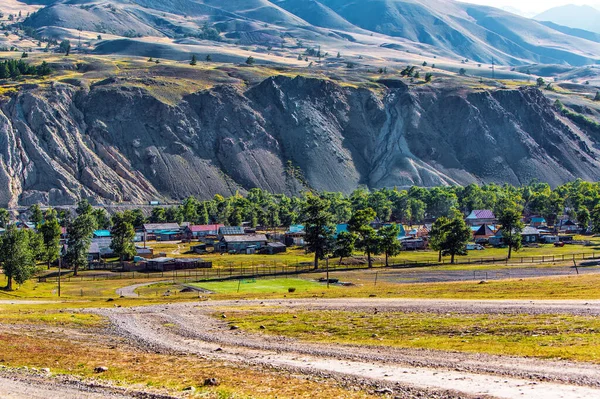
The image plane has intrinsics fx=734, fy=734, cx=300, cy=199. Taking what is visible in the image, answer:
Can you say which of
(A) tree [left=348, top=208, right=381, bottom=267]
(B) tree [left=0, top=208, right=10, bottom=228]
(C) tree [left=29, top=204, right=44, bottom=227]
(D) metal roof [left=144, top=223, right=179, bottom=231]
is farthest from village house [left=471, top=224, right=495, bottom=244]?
(B) tree [left=0, top=208, right=10, bottom=228]

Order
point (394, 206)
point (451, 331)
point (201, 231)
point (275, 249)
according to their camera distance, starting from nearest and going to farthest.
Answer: point (451, 331) → point (275, 249) → point (201, 231) → point (394, 206)

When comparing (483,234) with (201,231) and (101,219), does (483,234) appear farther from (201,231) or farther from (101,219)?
(101,219)

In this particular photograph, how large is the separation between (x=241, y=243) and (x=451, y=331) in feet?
329

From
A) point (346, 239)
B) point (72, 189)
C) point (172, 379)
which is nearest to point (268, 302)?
point (172, 379)

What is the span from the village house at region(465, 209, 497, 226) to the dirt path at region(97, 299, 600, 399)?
12491 centimetres

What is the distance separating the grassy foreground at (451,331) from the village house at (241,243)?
86660mm

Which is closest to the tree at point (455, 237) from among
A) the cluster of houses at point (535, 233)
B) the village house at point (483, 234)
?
the cluster of houses at point (535, 233)

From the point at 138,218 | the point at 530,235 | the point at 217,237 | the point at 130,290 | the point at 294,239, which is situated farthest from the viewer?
the point at 138,218

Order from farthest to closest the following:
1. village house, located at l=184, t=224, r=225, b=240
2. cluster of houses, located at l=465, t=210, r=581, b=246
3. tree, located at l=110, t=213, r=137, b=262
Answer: village house, located at l=184, t=224, r=225, b=240 → cluster of houses, located at l=465, t=210, r=581, b=246 → tree, located at l=110, t=213, r=137, b=262

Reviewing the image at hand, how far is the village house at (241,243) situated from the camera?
131m

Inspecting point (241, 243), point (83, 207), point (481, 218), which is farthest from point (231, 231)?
point (481, 218)

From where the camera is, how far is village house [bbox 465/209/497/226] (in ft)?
550

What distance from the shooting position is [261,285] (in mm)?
77188

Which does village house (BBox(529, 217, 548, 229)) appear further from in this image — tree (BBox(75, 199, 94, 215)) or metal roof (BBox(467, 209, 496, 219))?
tree (BBox(75, 199, 94, 215))
